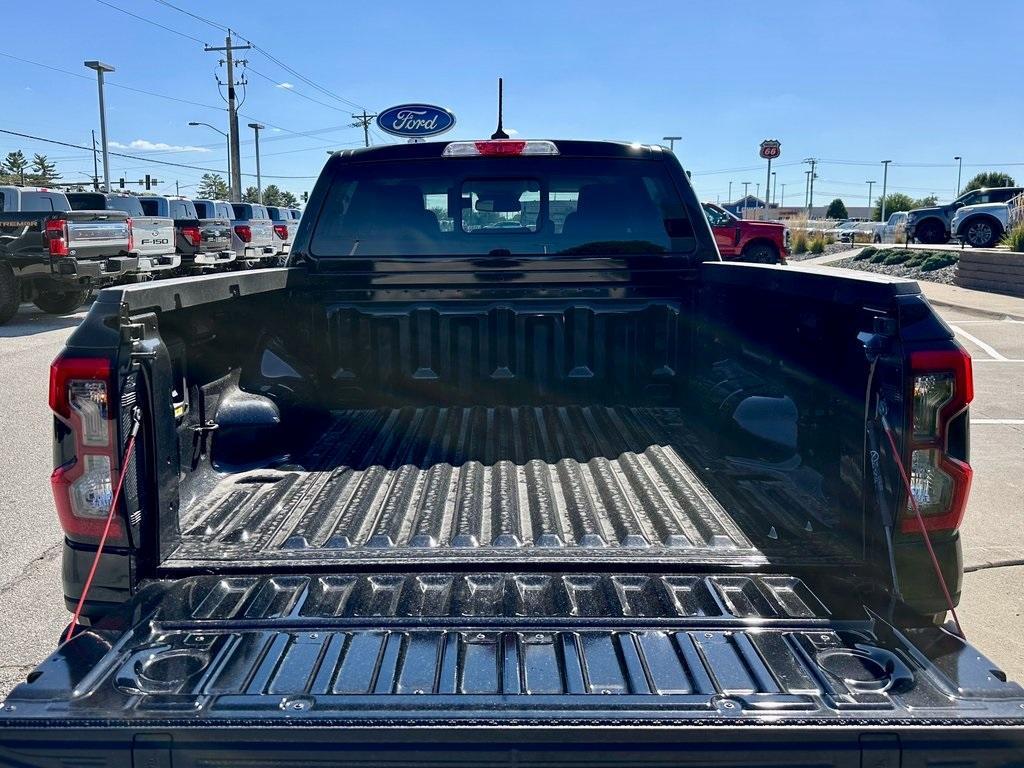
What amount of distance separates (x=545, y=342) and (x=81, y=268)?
1326cm

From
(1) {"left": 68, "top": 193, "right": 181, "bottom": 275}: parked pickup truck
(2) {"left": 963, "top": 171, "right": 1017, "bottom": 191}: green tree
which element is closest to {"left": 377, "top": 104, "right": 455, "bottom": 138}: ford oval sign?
(1) {"left": 68, "top": 193, "right": 181, "bottom": 275}: parked pickup truck

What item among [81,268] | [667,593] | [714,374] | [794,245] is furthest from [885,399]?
[794,245]

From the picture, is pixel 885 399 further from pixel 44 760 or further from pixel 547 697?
pixel 44 760

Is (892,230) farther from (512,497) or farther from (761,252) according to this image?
(512,497)

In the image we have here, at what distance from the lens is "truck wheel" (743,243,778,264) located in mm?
23234

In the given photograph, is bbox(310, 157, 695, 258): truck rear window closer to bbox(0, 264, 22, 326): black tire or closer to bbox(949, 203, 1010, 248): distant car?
bbox(0, 264, 22, 326): black tire

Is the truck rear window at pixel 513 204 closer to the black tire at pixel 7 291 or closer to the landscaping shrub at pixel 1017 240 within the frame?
the black tire at pixel 7 291

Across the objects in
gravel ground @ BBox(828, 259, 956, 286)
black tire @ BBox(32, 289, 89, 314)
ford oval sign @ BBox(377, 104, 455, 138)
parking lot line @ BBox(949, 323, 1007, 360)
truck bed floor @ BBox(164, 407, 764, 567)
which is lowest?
parking lot line @ BBox(949, 323, 1007, 360)

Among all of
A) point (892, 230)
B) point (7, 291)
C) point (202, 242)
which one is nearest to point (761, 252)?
point (892, 230)

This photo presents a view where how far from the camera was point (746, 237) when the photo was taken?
2306 cm

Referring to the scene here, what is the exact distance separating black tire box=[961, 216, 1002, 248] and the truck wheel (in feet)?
22.1

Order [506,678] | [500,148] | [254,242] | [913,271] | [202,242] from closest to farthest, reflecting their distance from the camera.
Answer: [506,678], [500,148], [202,242], [913,271], [254,242]

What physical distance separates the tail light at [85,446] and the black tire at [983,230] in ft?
91.6

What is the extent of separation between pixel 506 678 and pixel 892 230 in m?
36.6
